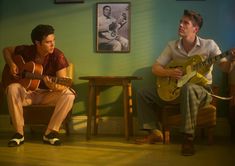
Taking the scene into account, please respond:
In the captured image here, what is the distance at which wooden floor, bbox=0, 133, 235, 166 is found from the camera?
2.25 metres

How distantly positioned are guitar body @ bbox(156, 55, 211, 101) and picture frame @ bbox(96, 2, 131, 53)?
0.76 m

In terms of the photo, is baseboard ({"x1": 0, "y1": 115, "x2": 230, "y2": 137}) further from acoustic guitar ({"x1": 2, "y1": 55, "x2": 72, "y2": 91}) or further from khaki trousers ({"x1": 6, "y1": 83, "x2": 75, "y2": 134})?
acoustic guitar ({"x1": 2, "y1": 55, "x2": 72, "y2": 91})

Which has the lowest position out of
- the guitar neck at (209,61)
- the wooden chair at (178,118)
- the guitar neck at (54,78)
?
the wooden chair at (178,118)

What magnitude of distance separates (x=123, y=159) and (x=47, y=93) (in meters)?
1.04

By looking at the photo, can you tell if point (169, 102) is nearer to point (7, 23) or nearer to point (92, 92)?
point (92, 92)

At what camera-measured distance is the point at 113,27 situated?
3568 mm

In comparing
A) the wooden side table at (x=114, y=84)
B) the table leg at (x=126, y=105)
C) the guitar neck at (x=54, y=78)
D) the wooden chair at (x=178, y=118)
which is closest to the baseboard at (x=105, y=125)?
the wooden side table at (x=114, y=84)

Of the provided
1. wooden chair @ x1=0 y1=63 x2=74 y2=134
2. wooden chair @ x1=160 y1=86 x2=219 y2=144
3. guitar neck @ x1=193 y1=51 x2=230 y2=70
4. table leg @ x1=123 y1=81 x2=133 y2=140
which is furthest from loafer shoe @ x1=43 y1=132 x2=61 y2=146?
guitar neck @ x1=193 y1=51 x2=230 y2=70

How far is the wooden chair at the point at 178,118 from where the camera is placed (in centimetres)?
280

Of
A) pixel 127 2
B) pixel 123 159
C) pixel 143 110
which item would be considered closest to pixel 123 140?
pixel 143 110

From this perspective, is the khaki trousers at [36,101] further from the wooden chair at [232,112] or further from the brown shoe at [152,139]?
the wooden chair at [232,112]

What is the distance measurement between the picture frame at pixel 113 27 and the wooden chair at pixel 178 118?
96 cm

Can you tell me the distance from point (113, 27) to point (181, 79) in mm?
1113

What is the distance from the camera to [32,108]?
9.68ft
